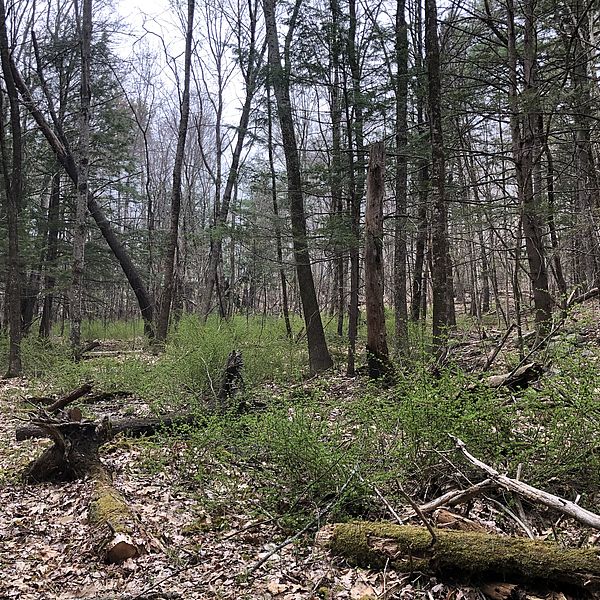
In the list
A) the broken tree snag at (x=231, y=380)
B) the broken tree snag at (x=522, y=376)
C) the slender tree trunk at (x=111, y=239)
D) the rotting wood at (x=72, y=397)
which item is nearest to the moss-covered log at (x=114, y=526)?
the rotting wood at (x=72, y=397)

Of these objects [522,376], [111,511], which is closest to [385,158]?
[522,376]

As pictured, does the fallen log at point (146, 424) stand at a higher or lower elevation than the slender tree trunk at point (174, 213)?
lower

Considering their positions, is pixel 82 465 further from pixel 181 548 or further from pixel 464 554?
pixel 464 554

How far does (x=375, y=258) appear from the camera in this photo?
7.55 m

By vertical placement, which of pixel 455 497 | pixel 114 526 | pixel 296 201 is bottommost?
pixel 114 526

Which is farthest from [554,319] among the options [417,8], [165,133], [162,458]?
[165,133]

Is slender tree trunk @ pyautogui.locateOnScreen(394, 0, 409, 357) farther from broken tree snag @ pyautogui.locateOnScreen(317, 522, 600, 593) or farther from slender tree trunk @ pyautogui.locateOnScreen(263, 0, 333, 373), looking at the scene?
broken tree snag @ pyautogui.locateOnScreen(317, 522, 600, 593)

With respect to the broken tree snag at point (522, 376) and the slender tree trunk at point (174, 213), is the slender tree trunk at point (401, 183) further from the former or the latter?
the slender tree trunk at point (174, 213)

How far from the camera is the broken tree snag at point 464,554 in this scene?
8.17ft

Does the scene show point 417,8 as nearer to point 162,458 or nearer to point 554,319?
point 554,319

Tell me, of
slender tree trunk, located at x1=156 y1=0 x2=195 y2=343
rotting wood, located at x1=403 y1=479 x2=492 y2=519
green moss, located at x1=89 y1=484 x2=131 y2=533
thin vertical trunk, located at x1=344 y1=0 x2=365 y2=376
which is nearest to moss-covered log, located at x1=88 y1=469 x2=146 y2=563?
green moss, located at x1=89 y1=484 x2=131 y2=533

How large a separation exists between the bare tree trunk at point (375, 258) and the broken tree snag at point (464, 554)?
4.26 metres

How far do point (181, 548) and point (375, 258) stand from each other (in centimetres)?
504

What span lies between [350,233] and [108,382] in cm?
488
